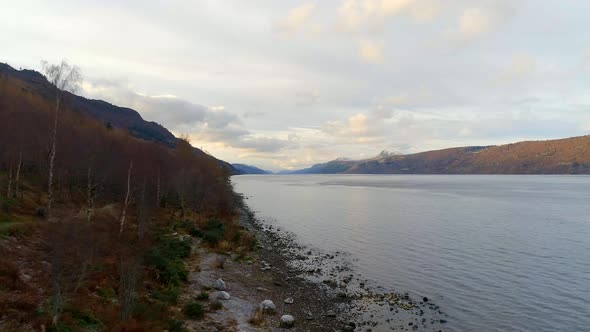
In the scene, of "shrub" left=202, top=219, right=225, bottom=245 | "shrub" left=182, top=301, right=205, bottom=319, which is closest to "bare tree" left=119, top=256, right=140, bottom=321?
"shrub" left=182, top=301, right=205, bottom=319

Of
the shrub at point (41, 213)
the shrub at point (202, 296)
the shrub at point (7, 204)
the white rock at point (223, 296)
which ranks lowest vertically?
the white rock at point (223, 296)

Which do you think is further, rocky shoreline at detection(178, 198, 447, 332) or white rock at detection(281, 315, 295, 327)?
rocky shoreline at detection(178, 198, 447, 332)

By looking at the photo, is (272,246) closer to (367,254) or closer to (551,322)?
(367,254)

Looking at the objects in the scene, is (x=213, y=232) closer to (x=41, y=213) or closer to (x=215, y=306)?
(x=41, y=213)

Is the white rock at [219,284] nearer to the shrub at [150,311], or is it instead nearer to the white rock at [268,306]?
the white rock at [268,306]

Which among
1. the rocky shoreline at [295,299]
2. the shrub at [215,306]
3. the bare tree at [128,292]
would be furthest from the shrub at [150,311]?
the shrub at [215,306]

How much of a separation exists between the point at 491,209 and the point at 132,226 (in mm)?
80668

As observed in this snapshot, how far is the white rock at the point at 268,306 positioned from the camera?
26.9 meters

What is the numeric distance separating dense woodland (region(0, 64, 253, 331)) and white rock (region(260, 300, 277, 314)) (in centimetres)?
580

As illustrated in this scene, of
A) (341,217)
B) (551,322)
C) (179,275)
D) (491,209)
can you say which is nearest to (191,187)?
(341,217)

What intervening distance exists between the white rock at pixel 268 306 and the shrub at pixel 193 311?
4543mm

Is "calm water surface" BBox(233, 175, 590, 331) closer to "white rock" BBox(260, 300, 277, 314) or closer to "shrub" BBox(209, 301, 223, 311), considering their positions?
"white rock" BBox(260, 300, 277, 314)

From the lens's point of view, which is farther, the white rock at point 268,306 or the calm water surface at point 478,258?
the calm water surface at point 478,258

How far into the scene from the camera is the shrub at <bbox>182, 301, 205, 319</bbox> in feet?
76.8
